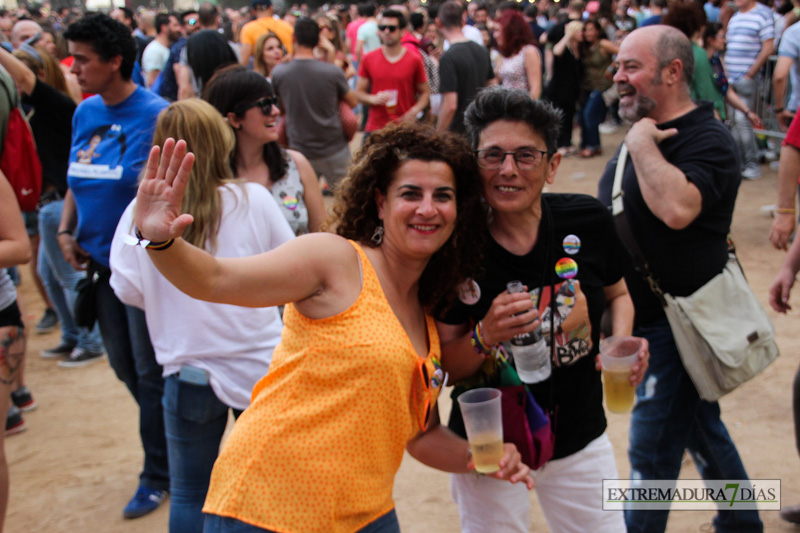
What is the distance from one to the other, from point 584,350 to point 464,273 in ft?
1.54

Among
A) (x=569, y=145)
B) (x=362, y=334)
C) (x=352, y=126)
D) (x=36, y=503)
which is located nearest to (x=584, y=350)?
(x=362, y=334)

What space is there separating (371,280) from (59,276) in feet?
14.2

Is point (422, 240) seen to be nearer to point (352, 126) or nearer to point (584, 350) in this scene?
point (584, 350)

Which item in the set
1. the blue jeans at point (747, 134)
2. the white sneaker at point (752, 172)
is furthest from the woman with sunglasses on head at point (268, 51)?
the white sneaker at point (752, 172)

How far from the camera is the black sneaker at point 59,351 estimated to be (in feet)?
19.1

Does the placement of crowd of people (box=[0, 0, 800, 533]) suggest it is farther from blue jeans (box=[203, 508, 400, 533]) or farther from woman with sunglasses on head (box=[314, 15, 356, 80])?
woman with sunglasses on head (box=[314, 15, 356, 80])

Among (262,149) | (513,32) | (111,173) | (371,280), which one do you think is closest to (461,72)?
(513,32)

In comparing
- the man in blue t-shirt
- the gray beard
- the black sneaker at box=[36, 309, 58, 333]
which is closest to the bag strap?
the gray beard

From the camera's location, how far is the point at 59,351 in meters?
5.84

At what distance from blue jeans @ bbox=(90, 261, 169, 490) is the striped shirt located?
7.77 m

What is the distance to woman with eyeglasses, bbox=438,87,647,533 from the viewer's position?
7.18 feet

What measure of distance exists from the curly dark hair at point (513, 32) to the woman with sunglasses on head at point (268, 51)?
2.98 metres

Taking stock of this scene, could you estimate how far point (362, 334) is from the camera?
1808 millimetres

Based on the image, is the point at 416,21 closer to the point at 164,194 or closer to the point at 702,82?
the point at 702,82
